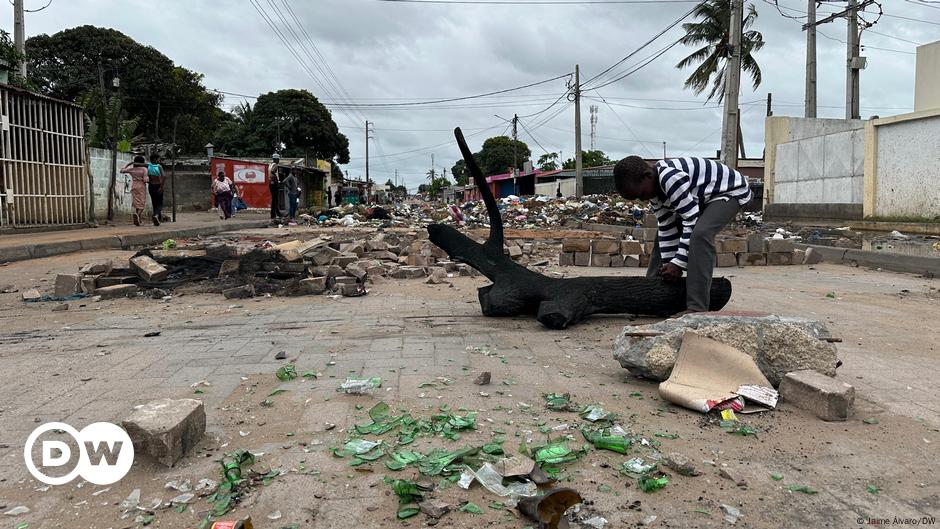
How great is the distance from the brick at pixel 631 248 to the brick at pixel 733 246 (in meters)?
1.52

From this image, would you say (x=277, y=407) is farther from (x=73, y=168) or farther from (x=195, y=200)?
A: (x=195, y=200)

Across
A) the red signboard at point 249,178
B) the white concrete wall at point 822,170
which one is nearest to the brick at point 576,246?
the white concrete wall at point 822,170

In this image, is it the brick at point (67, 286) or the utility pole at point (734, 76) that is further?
the utility pole at point (734, 76)

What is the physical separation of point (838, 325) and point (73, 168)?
15.6 metres

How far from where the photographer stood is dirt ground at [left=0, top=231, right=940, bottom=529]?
2.00 meters

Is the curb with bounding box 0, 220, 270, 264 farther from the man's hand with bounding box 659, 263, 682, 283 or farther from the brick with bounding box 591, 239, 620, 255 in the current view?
the man's hand with bounding box 659, 263, 682, 283

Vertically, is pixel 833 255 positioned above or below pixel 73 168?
below

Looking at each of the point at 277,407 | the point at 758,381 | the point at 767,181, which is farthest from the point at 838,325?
the point at 767,181

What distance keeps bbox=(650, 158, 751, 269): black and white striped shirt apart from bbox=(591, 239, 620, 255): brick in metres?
4.63

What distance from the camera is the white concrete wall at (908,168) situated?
13.6 metres

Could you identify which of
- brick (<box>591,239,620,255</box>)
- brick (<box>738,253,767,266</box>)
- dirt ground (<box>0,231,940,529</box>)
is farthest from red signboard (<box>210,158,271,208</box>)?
dirt ground (<box>0,231,940,529</box>)

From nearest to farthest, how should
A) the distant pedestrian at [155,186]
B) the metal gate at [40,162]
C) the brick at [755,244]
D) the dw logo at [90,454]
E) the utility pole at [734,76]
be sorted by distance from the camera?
the dw logo at [90,454] → the brick at [755,244] → the metal gate at [40,162] → the distant pedestrian at [155,186] → the utility pole at [734,76]

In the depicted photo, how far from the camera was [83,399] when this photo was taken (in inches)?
119

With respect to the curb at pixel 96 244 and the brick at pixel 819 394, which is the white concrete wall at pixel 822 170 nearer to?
the brick at pixel 819 394
